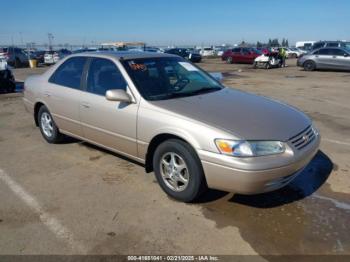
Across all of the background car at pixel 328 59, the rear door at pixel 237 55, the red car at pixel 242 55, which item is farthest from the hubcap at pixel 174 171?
the rear door at pixel 237 55

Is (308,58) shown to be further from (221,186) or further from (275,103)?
(221,186)

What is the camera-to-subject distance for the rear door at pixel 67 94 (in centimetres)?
474

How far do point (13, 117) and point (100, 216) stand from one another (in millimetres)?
5739

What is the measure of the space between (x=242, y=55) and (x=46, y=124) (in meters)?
26.0

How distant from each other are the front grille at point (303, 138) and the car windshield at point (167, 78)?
4.41ft

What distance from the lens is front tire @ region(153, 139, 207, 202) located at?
3.34 metres

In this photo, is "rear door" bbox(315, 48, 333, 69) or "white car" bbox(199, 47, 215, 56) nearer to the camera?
"rear door" bbox(315, 48, 333, 69)

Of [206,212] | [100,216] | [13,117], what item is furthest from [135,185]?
[13,117]

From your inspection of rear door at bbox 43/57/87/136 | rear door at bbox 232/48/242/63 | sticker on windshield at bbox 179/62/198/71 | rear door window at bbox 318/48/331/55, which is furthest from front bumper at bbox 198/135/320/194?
rear door at bbox 232/48/242/63

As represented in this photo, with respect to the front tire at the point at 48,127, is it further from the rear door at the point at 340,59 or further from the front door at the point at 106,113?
the rear door at the point at 340,59

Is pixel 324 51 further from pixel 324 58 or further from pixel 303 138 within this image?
pixel 303 138

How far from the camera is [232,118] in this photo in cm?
344

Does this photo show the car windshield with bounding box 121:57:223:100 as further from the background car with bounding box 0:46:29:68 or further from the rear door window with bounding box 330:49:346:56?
the background car with bounding box 0:46:29:68

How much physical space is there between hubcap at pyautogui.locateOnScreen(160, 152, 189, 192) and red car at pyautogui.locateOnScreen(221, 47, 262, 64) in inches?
1045
